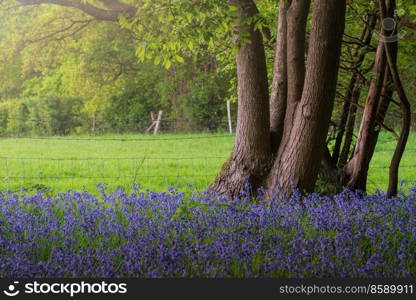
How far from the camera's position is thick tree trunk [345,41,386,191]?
21.3 feet

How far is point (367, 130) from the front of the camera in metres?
6.72

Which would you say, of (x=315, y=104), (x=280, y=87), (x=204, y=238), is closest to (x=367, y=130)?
(x=315, y=104)

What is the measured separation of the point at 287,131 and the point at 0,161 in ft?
36.7

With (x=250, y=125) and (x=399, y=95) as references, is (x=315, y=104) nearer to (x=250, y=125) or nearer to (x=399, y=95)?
(x=399, y=95)

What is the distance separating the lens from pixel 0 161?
1554 centimetres

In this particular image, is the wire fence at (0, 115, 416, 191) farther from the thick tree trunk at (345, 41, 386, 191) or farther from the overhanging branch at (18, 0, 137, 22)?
the overhanging branch at (18, 0, 137, 22)

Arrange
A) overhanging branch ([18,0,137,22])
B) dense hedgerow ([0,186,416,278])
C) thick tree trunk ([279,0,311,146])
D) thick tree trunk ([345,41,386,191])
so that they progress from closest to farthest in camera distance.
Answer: dense hedgerow ([0,186,416,278]), thick tree trunk ([345,41,386,191]), thick tree trunk ([279,0,311,146]), overhanging branch ([18,0,137,22])

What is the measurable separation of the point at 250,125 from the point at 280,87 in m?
0.68

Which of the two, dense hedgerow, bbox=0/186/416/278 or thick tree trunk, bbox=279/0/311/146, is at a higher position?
thick tree trunk, bbox=279/0/311/146

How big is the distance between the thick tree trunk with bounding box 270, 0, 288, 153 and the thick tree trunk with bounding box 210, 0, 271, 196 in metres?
0.19

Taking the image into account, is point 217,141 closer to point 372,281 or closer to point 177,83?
point 177,83

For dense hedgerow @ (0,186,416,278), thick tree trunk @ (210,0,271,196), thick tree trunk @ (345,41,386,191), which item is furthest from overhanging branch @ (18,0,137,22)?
dense hedgerow @ (0,186,416,278)

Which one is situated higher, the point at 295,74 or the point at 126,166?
the point at 295,74

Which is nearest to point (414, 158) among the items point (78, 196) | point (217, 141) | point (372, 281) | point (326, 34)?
point (217, 141)
